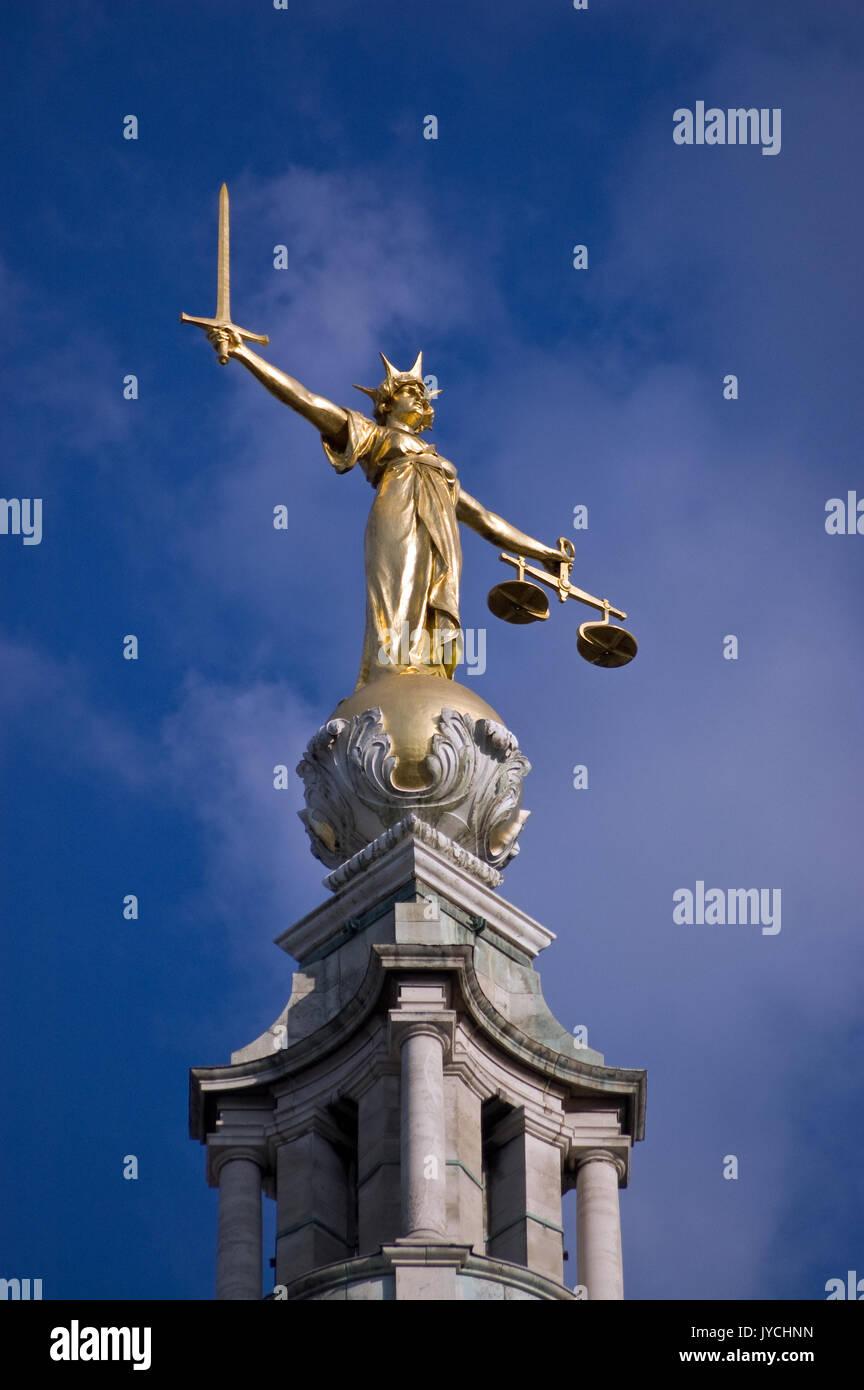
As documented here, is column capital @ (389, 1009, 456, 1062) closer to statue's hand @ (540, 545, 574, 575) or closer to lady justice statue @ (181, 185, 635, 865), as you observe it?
lady justice statue @ (181, 185, 635, 865)

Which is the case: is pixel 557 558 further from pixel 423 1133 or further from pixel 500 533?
pixel 423 1133

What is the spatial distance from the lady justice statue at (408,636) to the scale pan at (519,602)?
0.05 ft

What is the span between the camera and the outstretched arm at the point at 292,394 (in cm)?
6662

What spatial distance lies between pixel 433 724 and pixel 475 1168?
21.5 feet

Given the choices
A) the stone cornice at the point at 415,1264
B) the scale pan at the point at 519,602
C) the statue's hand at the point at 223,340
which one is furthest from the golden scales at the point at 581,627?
the stone cornice at the point at 415,1264

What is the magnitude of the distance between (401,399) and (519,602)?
3.86m

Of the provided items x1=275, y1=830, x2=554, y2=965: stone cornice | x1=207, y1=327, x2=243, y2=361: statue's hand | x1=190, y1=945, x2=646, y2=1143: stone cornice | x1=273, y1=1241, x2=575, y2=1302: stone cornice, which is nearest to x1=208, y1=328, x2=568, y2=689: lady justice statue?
x1=207, y1=327, x2=243, y2=361: statue's hand

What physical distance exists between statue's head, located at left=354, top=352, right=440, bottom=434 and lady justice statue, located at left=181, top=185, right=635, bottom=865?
15 millimetres

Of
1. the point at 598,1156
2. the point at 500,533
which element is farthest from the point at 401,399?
the point at 598,1156

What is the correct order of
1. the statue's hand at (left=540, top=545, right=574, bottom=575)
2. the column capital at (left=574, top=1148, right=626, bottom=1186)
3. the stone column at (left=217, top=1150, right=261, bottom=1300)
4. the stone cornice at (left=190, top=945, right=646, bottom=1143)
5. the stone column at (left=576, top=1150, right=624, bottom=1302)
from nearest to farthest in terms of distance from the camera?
the stone column at (left=217, top=1150, right=261, bottom=1300) → the stone column at (left=576, top=1150, right=624, bottom=1302) → the stone cornice at (left=190, top=945, right=646, bottom=1143) → the column capital at (left=574, top=1148, right=626, bottom=1186) → the statue's hand at (left=540, top=545, right=574, bottom=575)

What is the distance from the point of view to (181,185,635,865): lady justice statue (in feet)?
211

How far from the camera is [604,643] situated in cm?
6806
